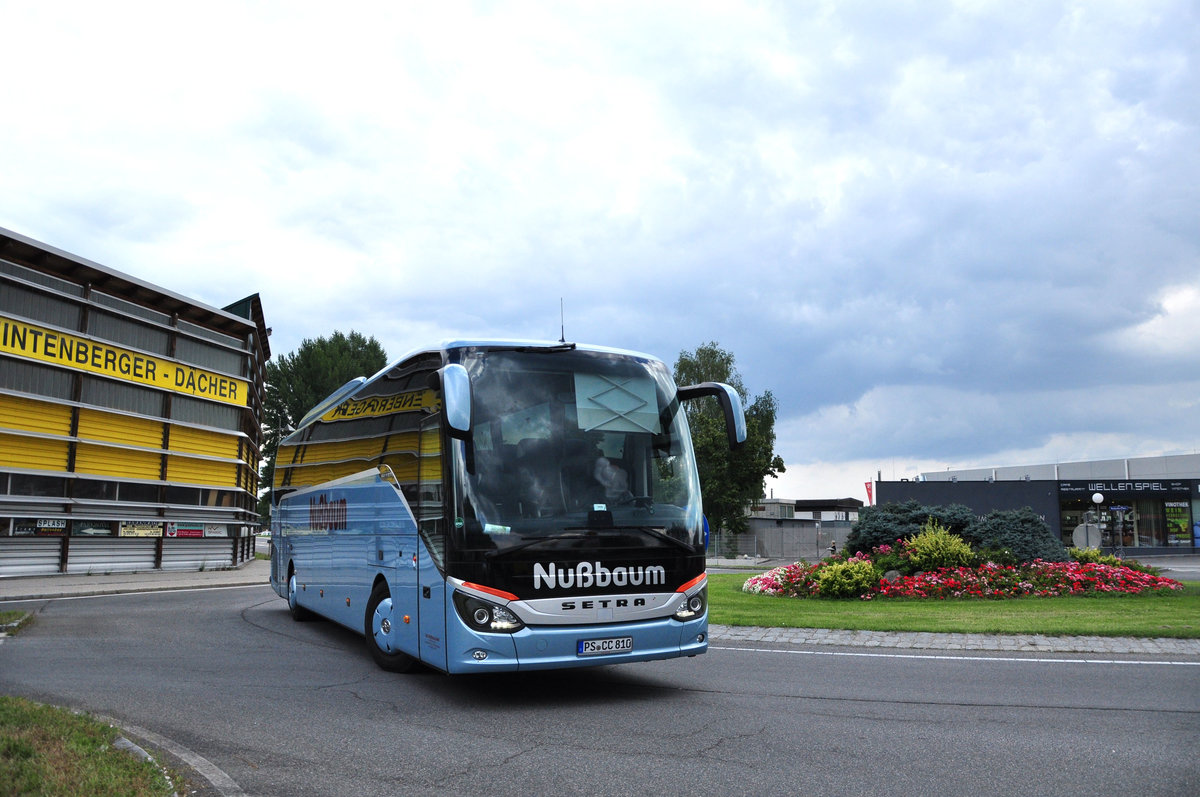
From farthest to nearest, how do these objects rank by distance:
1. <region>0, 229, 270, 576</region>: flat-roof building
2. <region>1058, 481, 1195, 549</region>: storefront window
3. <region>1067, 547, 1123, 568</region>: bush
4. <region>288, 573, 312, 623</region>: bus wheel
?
<region>1058, 481, 1195, 549</region>: storefront window, <region>0, 229, 270, 576</region>: flat-roof building, <region>1067, 547, 1123, 568</region>: bush, <region>288, 573, 312, 623</region>: bus wheel

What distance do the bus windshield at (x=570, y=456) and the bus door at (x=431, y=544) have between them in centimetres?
36

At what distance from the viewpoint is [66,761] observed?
5.45 meters

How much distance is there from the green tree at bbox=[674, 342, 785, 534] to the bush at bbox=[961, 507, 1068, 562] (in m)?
36.3

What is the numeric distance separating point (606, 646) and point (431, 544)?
69.6 inches

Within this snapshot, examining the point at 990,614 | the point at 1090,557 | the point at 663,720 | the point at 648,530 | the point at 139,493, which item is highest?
the point at 139,493

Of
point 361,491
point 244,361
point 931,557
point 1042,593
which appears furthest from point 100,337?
point 1042,593

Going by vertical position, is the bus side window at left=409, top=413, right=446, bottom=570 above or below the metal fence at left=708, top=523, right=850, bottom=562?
above

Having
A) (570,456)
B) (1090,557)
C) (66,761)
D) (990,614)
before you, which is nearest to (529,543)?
(570,456)

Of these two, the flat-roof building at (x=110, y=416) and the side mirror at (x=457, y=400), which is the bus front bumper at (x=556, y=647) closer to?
the side mirror at (x=457, y=400)

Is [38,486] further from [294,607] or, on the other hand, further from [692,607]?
[692,607]

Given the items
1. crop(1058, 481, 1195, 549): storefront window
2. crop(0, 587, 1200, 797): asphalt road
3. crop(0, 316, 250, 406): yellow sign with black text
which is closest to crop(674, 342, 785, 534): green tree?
crop(1058, 481, 1195, 549): storefront window

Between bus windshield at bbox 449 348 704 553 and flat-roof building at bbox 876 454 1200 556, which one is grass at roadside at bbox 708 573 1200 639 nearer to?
bus windshield at bbox 449 348 704 553

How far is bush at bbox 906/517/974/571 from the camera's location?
717 inches

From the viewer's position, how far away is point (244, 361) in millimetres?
35750
